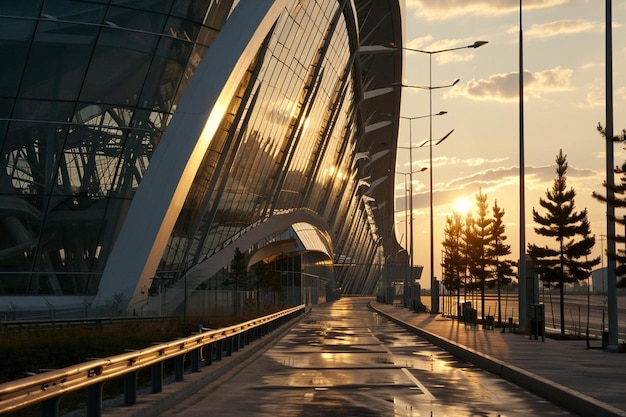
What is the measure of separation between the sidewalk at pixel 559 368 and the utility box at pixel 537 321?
11.9 inches

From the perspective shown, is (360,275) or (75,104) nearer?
(75,104)

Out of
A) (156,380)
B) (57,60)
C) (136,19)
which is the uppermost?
(136,19)

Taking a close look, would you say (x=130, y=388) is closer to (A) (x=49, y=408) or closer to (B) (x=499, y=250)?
(A) (x=49, y=408)

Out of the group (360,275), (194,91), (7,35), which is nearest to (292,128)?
(194,91)

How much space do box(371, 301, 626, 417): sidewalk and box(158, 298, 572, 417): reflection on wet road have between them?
29cm

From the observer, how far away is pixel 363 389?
701 inches

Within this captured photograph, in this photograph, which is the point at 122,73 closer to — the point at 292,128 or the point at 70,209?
the point at 70,209

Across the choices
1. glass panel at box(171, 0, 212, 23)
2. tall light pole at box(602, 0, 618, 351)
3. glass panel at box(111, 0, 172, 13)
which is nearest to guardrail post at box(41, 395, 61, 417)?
tall light pole at box(602, 0, 618, 351)

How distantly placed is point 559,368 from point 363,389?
4.71m

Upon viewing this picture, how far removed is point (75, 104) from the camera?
39.3 m

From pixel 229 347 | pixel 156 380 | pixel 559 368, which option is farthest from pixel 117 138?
pixel 156 380

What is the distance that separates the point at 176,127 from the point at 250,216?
65.6 ft

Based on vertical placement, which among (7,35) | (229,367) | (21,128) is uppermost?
(7,35)

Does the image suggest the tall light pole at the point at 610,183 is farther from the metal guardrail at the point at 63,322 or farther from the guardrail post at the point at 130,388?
the guardrail post at the point at 130,388
